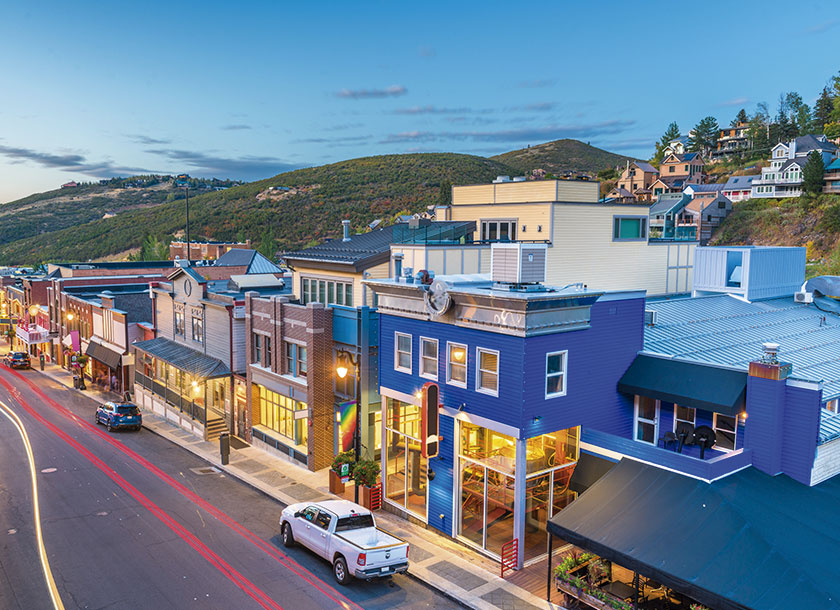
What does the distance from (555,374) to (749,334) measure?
12.3m

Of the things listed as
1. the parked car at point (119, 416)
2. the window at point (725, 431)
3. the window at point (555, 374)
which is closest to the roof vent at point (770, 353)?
the window at point (725, 431)

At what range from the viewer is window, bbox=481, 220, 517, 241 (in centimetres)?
3262

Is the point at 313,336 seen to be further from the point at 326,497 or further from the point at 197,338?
the point at 197,338

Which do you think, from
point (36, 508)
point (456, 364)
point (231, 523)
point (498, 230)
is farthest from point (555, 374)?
point (36, 508)

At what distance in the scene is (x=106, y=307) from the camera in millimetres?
47188

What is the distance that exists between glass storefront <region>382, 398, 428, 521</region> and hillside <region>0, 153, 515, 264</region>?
91.2m

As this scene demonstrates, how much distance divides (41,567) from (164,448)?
45.7 ft

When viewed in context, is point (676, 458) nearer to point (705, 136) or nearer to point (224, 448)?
point (224, 448)

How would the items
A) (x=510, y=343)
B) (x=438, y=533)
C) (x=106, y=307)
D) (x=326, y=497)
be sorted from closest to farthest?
(x=510, y=343), (x=438, y=533), (x=326, y=497), (x=106, y=307)

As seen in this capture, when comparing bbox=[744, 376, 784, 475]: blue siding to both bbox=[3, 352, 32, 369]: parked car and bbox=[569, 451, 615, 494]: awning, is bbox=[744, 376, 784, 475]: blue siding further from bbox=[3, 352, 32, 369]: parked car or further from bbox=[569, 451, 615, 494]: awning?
bbox=[3, 352, 32, 369]: parked car

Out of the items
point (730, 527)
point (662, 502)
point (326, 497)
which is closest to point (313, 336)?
point (326, 497)

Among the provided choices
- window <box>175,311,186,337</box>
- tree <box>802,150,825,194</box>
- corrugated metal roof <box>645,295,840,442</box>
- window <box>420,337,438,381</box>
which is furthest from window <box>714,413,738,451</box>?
tree <box>802,150,825,194</box>

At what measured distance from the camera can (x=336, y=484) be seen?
85.6 ft

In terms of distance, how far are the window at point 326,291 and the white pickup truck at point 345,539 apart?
12076 mm
